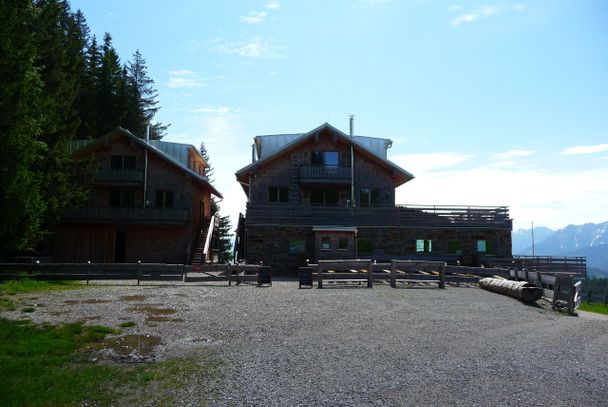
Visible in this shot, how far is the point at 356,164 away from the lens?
1615 inches

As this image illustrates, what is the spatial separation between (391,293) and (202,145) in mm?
62084

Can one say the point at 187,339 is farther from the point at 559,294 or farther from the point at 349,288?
the point at 559,294

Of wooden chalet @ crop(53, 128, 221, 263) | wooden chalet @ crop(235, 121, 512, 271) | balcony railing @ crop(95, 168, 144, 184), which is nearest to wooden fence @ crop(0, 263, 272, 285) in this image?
wooden chalet @ crop(235, 121, 512, 271)

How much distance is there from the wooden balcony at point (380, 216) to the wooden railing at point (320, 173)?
9.51 feet

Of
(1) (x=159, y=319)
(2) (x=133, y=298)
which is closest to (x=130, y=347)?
(1) (x=159, y=319)

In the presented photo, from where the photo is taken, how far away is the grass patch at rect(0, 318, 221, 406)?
24.1 feet

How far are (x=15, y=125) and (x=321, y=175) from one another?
2382 cm

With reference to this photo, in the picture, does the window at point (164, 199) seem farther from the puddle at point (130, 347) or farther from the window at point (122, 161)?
the puddle at point (130, 347)

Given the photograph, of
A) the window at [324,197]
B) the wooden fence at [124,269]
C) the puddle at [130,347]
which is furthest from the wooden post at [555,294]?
the window at [324,197]

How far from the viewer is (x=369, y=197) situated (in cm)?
4091

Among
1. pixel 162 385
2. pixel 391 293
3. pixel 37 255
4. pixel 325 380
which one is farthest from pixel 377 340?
pixel 37 255

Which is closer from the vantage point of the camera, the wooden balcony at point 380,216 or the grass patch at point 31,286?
the grass patch at point 31,286

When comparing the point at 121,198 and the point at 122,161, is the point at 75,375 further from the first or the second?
the point at 122,161

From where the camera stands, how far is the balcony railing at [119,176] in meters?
38.7
